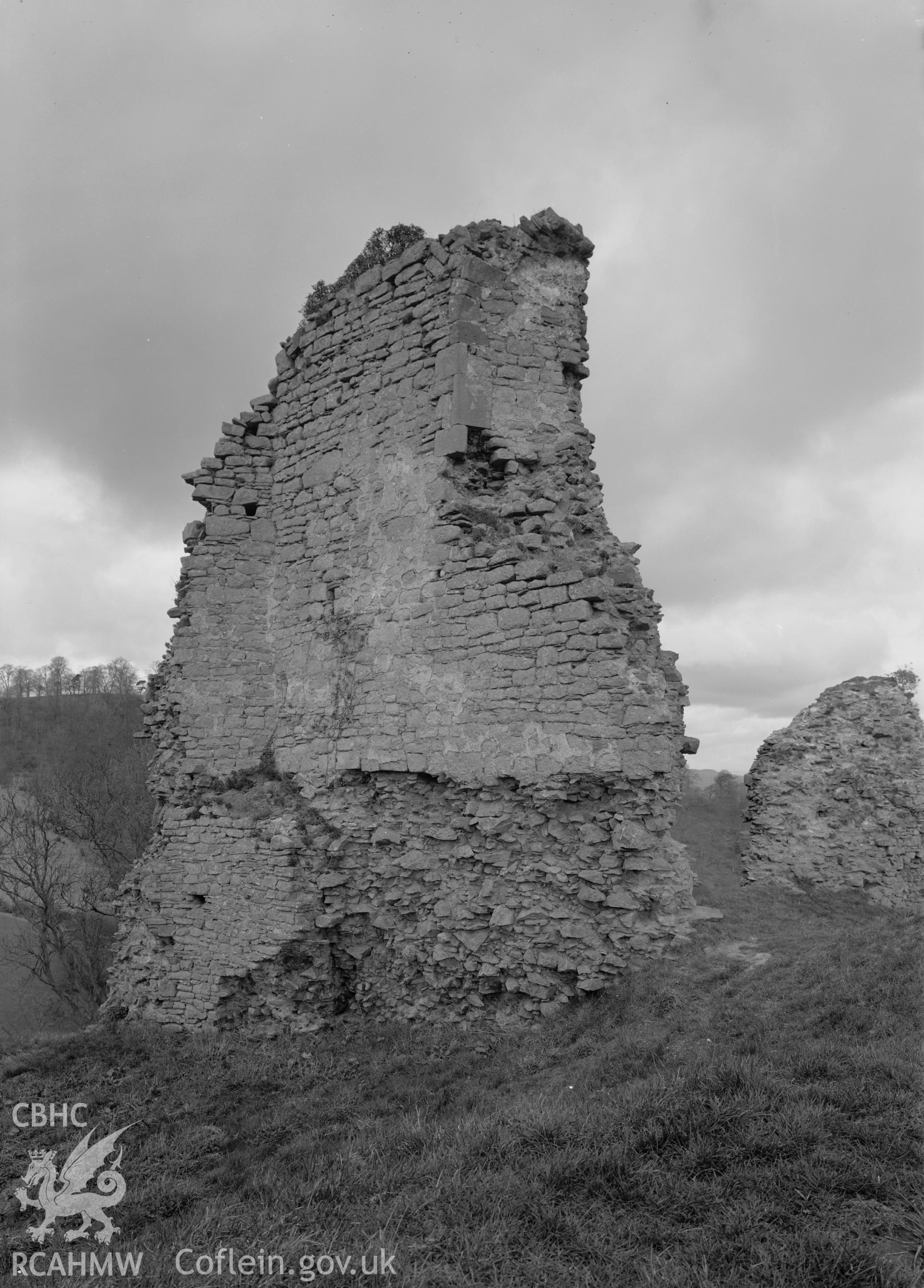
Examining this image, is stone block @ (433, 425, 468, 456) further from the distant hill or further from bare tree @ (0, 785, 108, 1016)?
the distant hill

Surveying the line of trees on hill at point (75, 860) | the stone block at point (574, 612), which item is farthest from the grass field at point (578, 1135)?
the line of trees on hill at point (75, 860)

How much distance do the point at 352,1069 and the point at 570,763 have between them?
3232mm

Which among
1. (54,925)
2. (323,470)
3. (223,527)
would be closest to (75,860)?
(54,925)

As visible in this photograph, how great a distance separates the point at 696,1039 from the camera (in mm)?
5348

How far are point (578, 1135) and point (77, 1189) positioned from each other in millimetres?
3063

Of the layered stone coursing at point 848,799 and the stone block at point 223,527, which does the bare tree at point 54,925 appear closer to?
the stone block at point 223,527

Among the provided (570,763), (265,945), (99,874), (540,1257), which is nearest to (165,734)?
(265,945)

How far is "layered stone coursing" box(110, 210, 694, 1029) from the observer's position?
6824 mm

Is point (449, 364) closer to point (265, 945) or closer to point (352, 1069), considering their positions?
point (265, 945)

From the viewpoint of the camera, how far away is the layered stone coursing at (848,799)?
36.3 feet

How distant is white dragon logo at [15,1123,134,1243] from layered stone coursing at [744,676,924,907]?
9116 mm

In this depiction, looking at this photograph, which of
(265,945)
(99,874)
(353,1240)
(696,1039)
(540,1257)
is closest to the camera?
(540,1257)

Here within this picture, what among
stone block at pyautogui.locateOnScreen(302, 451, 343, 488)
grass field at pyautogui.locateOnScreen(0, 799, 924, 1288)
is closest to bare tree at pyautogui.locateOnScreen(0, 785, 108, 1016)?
grass field at pyautogui.locateOnScreen(0, 799, 924, 1288)

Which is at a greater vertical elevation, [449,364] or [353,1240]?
[449,364]
